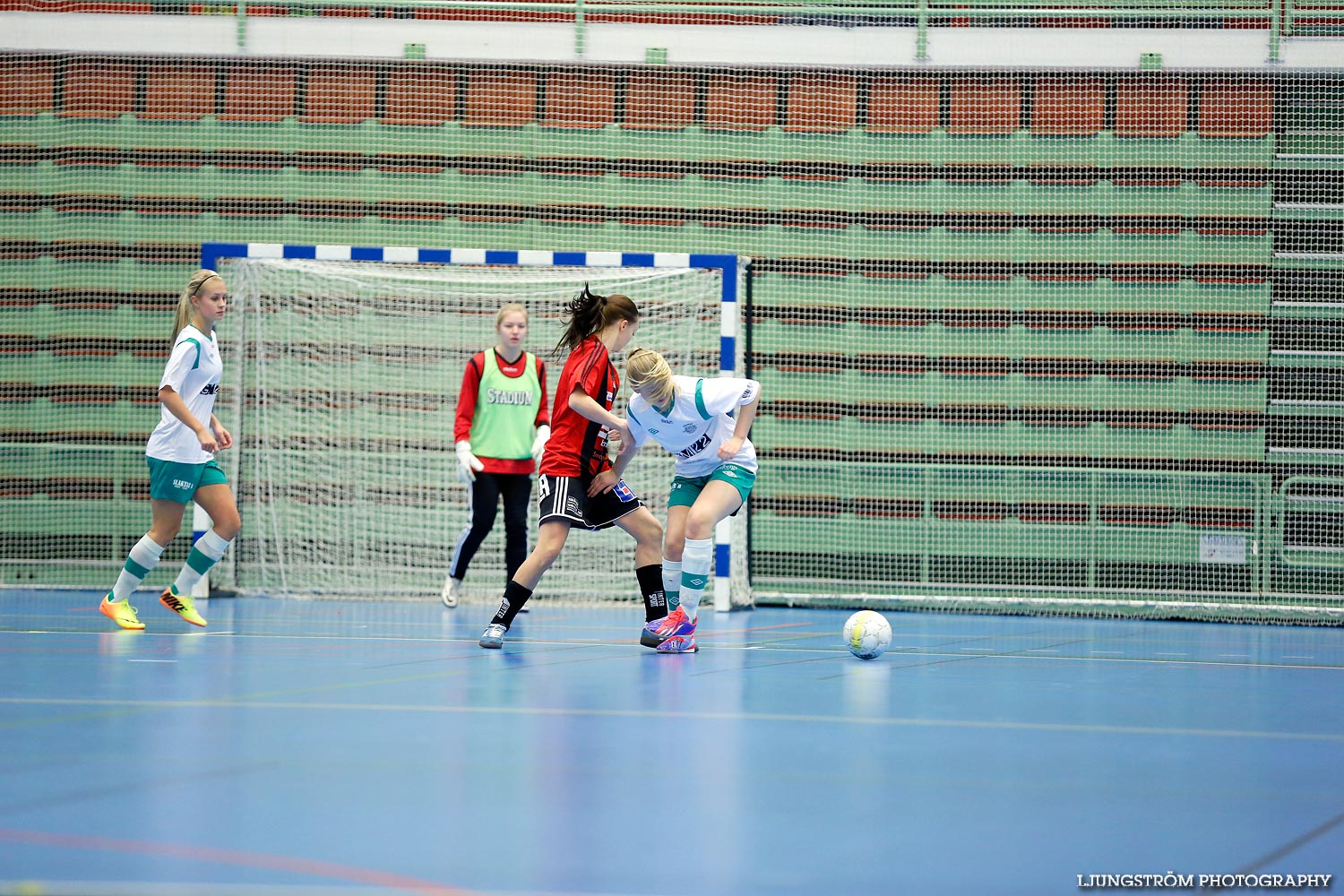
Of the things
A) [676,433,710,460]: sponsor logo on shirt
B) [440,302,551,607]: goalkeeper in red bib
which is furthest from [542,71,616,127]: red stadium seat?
[676,433,710,460]: sponsor logo on shirt

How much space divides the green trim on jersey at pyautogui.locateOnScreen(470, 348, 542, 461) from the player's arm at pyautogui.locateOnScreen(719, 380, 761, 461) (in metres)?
2.46

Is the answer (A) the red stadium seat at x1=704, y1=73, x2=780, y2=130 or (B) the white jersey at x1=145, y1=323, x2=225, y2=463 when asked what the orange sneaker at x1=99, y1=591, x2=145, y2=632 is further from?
(A) the red stadium seat at x1=704, y1=73, x2=780, y2=130

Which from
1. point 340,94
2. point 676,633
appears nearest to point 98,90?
point 340,94

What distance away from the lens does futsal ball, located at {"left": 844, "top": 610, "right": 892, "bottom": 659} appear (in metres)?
5.73

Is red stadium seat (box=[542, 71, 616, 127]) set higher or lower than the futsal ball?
higher

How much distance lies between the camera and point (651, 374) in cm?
542

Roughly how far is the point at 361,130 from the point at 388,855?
10.2 m

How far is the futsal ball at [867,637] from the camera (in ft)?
18.8

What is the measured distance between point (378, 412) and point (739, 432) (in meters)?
4.94

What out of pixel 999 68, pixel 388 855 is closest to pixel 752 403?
pixel 388 855

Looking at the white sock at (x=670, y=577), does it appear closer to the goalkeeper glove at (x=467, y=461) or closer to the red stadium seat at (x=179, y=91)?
the goalkeeper glove at (x=467, y=461)

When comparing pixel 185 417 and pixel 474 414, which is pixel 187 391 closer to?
pixel 185 417

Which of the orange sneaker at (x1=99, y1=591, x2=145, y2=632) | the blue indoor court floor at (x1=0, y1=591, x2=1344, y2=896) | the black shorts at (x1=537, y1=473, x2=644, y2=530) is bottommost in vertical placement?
the orange sneaker at (x1=99, y1=591, x2=145, y2=632)

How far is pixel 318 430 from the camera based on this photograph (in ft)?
32.1
